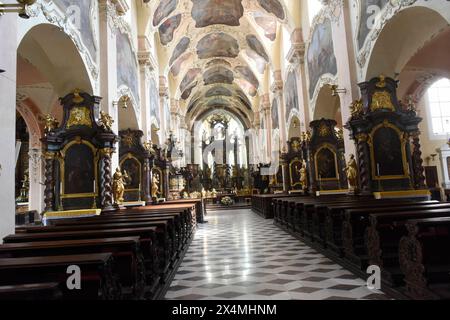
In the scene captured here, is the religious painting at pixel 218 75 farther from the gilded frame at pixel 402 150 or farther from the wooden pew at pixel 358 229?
the wooden pew at pixel 358 229

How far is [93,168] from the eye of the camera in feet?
30.3

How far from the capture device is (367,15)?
31.8ft

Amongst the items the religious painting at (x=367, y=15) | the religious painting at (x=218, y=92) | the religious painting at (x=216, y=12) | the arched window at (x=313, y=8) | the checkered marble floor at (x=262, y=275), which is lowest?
the checkered marble floor at (x=262, y=275)

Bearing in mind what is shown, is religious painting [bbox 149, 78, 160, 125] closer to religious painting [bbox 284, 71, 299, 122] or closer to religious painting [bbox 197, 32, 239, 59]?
religious painting [bbox 197, 32, 239, 59]

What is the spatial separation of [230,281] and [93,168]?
5649 millimetres

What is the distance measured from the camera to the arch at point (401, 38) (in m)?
8.52

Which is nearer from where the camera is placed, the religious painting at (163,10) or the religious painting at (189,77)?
the religious painting at (163,10)

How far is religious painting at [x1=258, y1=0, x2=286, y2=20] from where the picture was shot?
16.8m

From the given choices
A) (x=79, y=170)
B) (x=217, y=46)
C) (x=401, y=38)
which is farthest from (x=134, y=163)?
(x=217, y=46)

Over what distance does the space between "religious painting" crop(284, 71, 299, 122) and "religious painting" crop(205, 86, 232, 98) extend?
14880 mm

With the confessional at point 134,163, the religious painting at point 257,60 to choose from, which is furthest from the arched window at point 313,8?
the religious painting at point 257,60

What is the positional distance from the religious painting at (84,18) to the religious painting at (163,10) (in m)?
6.88
